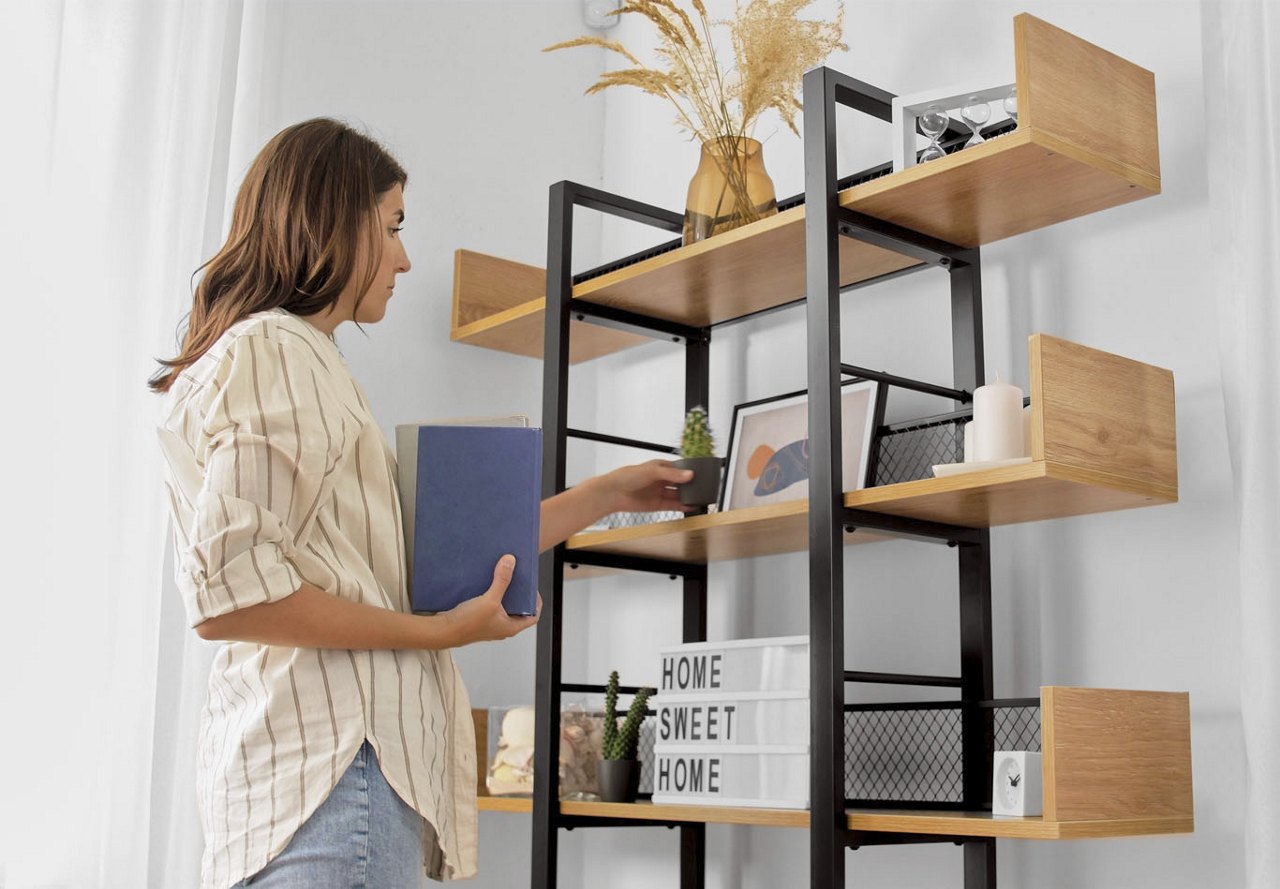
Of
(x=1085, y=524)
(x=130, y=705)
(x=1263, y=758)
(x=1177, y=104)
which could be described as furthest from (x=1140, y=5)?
(x=130, y=705)

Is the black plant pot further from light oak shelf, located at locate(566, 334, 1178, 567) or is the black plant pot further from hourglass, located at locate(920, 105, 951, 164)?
hourglass, located at locate(920, 105, 951, 164)

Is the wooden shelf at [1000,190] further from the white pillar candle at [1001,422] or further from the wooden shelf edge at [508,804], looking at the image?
the wooden shelf edge at [508,804]

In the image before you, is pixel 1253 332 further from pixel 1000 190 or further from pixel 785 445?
pixel 785 445

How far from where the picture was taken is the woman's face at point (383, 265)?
128cm

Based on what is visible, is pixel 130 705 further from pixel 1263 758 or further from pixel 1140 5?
pixel 1140 5


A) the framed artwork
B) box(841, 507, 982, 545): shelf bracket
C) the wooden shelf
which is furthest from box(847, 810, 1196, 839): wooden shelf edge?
the wooden shelf

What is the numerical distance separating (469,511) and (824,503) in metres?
0.64

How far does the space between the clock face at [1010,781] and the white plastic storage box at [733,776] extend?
0.29 meters

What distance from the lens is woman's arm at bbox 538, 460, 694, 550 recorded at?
187 cm

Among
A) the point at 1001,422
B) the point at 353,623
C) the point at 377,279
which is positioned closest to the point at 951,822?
the point at 1001,422

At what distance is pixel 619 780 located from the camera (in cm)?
211

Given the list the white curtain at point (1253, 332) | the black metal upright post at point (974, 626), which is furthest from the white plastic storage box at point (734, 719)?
the white curtain at point (1253, 332)

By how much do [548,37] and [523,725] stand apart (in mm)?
1490

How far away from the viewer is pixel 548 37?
285 centimetres
